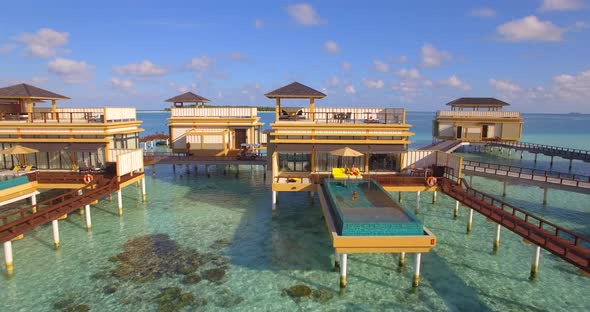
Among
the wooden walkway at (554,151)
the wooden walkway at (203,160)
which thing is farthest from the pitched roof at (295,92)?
the wooden walkway at (554,151)

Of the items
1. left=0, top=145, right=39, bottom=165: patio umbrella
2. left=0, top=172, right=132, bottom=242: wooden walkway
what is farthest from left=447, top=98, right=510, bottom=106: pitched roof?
left=0, top=145, right=39, bottom=165: patio umbrella

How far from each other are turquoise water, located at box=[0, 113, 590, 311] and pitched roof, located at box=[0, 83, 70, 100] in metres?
10.8

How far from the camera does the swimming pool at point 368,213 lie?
15.5 meters

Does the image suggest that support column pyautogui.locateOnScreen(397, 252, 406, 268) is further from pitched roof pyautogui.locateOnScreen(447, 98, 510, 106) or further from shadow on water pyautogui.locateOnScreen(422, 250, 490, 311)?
pitched roof pyautogui.locateOnScreen(447, 98, 510, 106)

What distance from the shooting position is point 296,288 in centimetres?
1673

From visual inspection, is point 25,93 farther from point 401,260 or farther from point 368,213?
point 401,260

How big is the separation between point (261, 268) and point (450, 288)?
9.81m

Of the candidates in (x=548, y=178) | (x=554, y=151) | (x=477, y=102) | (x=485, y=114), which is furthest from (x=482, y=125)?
(x=548, y=178)

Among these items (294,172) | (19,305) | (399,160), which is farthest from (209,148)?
(19,305)

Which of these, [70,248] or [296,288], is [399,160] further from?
[70,248]

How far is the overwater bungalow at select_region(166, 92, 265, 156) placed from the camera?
4097 centimetres

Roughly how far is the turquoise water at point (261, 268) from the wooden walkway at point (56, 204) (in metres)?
2.33

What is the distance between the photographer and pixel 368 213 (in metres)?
17.7

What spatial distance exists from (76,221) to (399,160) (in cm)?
2616
